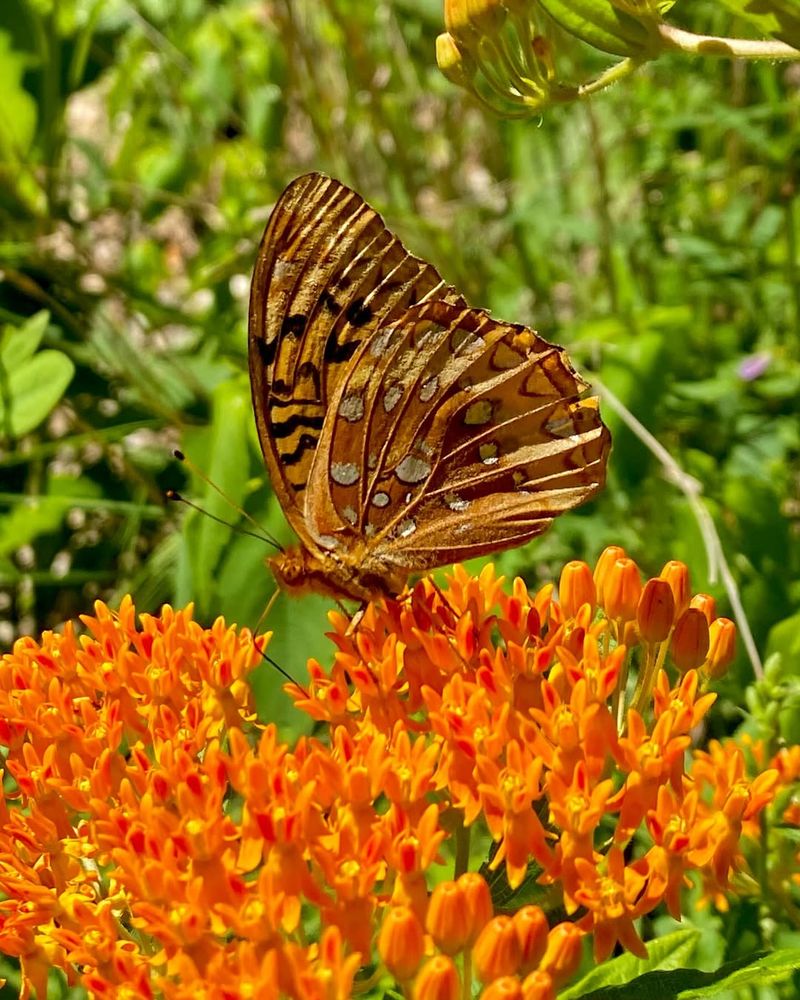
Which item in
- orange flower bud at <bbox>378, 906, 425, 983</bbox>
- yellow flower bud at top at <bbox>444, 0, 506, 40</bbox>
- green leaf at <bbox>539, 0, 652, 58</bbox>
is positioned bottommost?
orange flower bud at <bbox>378, 906, 425, 983</bbox>

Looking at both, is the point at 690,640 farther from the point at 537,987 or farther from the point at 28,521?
the point at 28,521

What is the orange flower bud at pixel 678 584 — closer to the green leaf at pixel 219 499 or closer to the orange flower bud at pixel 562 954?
the orange flower bud at pixel 562 954

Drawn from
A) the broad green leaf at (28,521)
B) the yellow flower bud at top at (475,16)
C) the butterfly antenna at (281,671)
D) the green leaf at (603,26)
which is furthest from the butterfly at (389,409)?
the broad green leaf at (28,521)

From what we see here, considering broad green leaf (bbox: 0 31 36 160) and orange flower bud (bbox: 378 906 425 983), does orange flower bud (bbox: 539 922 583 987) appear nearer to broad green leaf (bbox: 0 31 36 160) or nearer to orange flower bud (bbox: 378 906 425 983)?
orange flower bud (bbox: 378 906 425 983)

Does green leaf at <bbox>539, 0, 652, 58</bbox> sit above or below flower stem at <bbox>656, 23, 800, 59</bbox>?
above

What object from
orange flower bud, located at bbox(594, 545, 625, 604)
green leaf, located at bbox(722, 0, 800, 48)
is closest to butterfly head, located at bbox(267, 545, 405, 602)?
orange flower bud, located at bbox(594, 545, 625, 604)

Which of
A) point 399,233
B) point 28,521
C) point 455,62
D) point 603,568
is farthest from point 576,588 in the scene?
point 399,233

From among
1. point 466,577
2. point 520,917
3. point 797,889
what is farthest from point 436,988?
point 797,889
